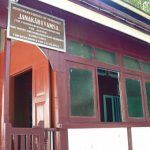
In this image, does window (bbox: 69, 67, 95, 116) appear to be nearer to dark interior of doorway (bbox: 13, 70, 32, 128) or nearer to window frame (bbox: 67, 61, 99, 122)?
window frame (bbox: 67, 61, 99, 122)

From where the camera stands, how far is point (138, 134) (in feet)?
19.1

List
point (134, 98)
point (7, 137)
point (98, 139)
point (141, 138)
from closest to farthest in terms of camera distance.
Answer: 1. point (7, 137)
2. point (98, 139)
3. point (141, 138)
4. point (134, 98)

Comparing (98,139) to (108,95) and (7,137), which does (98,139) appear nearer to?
(7,137)

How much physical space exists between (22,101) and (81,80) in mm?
2696

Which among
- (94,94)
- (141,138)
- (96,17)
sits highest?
(96,17)

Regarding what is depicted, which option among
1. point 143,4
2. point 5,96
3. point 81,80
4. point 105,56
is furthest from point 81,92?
point 143,4

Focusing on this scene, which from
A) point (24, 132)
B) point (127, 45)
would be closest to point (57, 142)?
point (24, 132)

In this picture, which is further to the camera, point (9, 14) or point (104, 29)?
point (104, 29)

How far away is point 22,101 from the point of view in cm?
713

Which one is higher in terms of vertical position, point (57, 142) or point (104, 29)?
point (104, 29)

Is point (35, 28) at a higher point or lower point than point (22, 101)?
higher

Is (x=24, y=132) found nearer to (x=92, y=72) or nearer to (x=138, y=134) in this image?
(x=92, y=72)

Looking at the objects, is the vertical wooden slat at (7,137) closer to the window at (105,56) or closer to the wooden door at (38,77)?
the wooden door at (38,77)

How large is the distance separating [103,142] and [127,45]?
7.48 ft
